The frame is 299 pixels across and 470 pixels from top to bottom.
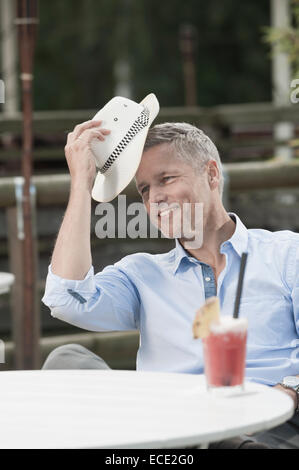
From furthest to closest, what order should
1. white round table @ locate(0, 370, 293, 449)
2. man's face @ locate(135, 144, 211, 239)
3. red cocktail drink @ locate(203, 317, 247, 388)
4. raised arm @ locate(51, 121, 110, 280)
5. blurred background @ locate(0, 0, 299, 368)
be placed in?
blurred background @ locate(0, 0, 299, 368), man's face @ locate(135, 144, 211, 239), raised arm @ locate(51, 121, 110, 280), red cocktail drink @ locate(203, 317, 247, 388), white round table @ locate(0, 370, 293, 449)

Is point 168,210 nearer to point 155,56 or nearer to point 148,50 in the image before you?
point 148,50

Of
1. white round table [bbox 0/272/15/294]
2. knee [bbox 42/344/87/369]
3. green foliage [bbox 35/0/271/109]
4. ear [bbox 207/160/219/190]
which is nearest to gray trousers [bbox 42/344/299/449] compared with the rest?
knee [bbox 42/344/87/369]

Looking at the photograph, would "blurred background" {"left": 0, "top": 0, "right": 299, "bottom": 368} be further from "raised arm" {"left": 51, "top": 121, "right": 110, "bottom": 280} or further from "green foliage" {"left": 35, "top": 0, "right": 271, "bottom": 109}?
"raised arm" {"left": 51, "top": 121, "right": 110, "bottom": 280}

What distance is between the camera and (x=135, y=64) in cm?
1156

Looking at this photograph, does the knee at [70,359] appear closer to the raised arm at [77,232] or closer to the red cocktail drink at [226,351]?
the raised arm at [77,232]

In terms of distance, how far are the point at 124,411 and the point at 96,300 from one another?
0.54 meters

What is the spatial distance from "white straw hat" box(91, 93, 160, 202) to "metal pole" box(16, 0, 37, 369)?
1.23 meters

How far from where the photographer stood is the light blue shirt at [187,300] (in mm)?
1976

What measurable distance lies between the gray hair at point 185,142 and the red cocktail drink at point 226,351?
635mm

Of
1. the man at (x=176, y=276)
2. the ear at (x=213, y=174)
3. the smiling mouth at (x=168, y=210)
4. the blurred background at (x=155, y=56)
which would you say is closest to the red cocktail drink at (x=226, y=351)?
the man at (x=176, y=276)

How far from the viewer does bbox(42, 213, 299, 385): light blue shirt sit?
1976 millimetres

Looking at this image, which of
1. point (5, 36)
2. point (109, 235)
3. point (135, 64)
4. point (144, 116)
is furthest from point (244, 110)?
point (135, 64)

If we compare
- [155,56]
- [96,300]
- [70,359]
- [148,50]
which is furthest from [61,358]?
[155,56]

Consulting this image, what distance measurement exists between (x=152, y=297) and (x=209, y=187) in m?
0.27
